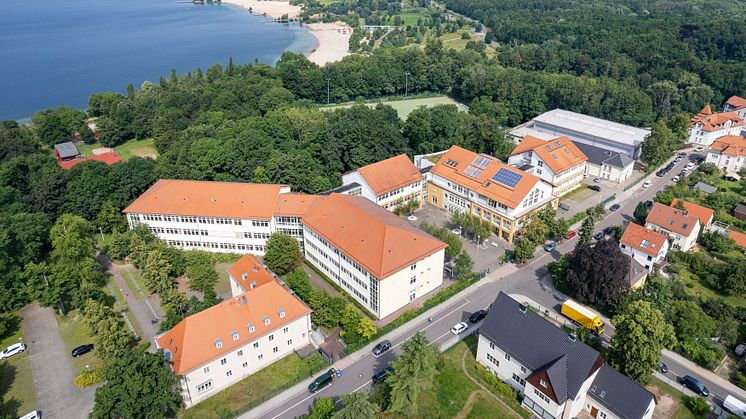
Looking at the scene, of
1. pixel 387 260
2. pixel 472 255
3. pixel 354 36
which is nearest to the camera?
pixel 387 260

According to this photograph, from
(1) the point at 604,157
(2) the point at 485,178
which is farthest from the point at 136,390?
(1) the point at 604,157

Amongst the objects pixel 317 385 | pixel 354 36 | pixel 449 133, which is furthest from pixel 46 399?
pixel 354 36

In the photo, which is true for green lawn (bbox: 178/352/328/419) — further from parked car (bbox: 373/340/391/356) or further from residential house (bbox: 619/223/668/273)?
residential house (bbox: 619/223/668/273)

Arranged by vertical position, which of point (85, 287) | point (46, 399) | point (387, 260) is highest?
point (387, 260)

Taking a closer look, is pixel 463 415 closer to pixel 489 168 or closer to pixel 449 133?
pixel 489 168

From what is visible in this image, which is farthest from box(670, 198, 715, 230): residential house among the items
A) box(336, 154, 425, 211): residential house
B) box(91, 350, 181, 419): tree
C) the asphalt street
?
box(91, 350, 181, 419): tree

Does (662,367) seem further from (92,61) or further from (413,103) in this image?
(92,61)
